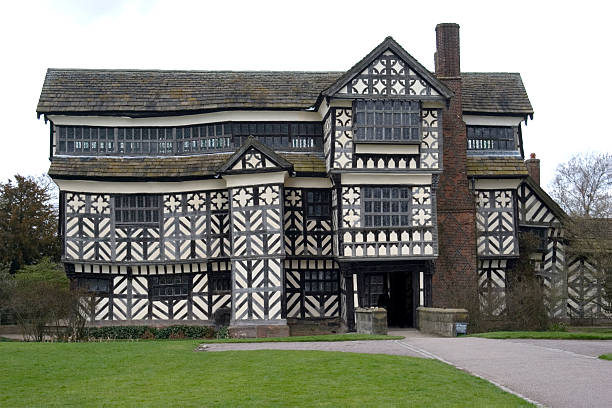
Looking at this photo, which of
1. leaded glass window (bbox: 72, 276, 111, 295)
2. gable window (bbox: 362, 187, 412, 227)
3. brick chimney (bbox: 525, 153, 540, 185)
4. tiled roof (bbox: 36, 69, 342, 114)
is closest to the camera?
gable window (bbox: 362, 187, 412, 227)

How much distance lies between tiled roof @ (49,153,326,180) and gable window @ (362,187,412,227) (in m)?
2.26

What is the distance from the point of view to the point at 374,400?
437 inches

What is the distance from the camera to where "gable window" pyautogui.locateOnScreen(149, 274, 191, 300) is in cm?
2720

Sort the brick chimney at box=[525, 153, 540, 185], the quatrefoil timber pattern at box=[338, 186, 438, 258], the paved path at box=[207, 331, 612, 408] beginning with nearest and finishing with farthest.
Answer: the paved path at box=[207, 331, 612, 408] → the quatrefoil timber pattern at box=[338, 186, 438, 258] → the brick chimney at box=[525, 153, 540, 185]

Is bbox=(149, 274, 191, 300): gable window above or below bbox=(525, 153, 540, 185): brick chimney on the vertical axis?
below

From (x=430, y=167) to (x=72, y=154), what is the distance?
13.3 m

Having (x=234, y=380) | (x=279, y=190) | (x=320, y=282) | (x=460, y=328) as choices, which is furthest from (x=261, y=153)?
(x=234, y=380)

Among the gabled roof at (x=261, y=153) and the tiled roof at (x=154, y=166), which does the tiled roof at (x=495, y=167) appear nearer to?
the tiled roof at (x=154, y=166)

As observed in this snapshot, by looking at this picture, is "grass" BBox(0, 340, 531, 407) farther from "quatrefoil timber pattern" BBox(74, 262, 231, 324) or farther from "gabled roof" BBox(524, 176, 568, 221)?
"gabled roof" BBox(524, 176, 568, 221)

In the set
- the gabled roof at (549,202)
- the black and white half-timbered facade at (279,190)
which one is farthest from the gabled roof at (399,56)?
the gabled roof at (549,202)

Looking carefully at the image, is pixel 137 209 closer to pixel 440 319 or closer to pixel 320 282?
pixel 320 282

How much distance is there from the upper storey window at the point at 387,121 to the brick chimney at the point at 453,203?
1.49 metres

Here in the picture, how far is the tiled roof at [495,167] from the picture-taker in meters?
28.0

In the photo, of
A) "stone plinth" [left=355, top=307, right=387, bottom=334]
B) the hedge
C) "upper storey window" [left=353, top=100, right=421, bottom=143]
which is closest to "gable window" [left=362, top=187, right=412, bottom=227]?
"upper storey window" [left=353, top=100, right=421, bottom=143]
